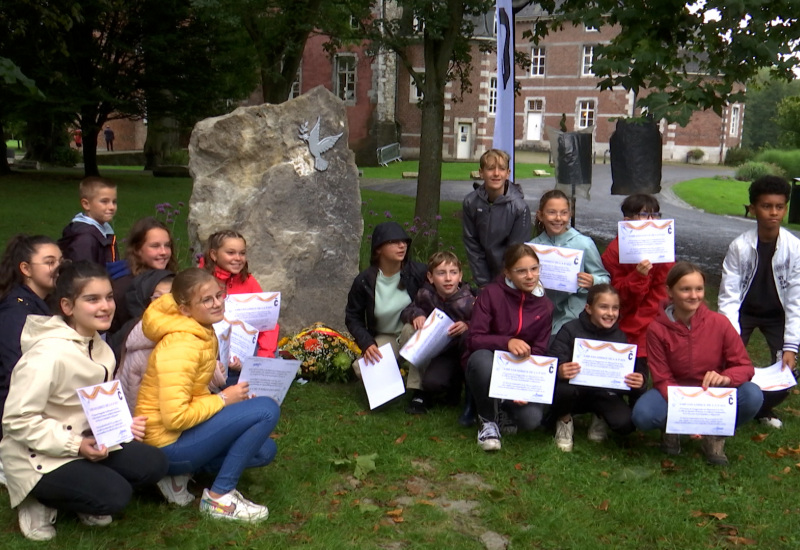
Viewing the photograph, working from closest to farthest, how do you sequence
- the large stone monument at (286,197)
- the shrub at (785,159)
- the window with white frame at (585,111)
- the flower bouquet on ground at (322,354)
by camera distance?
the flower bouquet on ground at (322,354) → the large stone monument at (286,197) → the shrub at (785,159) → the window with white frame at (585,111)

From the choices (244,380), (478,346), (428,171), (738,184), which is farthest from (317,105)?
(738,184)

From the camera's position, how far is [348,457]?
5.04 metres

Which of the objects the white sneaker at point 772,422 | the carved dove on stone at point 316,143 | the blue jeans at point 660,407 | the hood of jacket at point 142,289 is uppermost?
the carved dove on stone at point 316,143

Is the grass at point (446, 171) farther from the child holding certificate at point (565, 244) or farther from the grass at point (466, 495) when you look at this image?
the grass at point (466, 495)

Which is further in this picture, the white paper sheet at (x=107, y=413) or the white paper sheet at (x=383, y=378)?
the white paper sheet at (x=383, y=378)

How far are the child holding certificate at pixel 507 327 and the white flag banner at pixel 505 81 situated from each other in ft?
10.8

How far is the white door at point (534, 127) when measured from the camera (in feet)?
172

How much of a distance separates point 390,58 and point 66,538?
4119cm

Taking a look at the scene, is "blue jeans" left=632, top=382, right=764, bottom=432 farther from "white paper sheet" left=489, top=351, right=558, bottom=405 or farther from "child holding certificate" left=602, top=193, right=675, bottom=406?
"child holding certificate" left=602, top=193, right=675, bottom=406

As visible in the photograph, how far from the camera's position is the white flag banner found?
8.41m

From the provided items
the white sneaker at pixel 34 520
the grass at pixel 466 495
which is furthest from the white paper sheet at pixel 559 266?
the white sneaker at pixel 34 520

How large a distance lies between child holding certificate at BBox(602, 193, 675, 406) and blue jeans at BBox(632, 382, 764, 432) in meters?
0.70

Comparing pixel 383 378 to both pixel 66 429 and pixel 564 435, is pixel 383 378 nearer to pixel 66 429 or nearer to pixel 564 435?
pixel 564 435

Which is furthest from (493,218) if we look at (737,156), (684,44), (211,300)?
(737,156)
